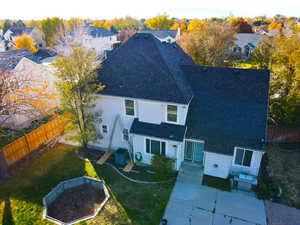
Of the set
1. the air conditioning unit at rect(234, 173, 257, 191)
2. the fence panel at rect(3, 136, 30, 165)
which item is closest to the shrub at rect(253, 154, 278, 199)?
the air conditioning unit at rect(234, 173, 257, 191)

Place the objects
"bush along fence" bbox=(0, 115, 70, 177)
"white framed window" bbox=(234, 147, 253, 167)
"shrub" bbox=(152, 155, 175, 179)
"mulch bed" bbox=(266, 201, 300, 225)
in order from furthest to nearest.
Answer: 1. "bush along fence" bbox=(0, 115, 70, 177)
2. "shrub" bbox=(152, 155, 175, 179)
3. "white framed window" bbox=(234, 147, 253, 167)
4. "mulch bed" bbox=(266, 201, 300, 225)

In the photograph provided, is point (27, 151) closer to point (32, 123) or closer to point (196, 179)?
point (32, 123)

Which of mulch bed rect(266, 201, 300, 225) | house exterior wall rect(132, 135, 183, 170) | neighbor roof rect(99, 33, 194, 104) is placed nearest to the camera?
mulch bed rect(266, 201, 300, 225)

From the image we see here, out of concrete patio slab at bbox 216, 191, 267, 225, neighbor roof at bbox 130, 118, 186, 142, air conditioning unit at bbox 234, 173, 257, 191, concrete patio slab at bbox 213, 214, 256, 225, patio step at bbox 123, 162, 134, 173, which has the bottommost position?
concrete patio slab at bbox 216, 191, 267, 225

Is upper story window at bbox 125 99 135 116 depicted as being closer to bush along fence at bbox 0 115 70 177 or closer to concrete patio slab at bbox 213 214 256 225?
bush along fence at bbox 0 115 70 177

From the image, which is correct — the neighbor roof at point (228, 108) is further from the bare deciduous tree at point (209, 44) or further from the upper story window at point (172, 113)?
the bare deciduous tree at point (209, 44)

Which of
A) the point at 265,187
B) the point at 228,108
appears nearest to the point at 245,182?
the point at 265,187

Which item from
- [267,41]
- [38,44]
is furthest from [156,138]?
[38,44]
